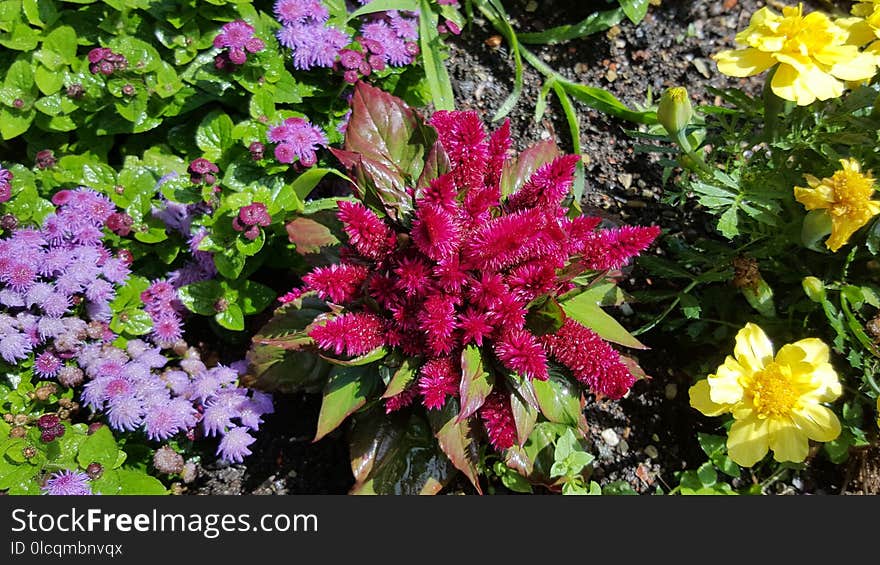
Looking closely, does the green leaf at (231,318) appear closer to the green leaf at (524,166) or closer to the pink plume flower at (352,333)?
the pink plume flower at (352,333)

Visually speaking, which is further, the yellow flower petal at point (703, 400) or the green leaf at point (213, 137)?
the green leaf at point (213, 137)

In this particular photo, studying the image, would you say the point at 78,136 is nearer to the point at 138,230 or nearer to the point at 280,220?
the point at 138,230

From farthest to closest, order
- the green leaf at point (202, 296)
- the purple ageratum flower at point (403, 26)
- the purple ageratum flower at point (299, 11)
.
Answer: the purple ageratum flower at point (403, 26) → the purple ageratum flower at point (299, 11) → the green leaf at point (202, 296)

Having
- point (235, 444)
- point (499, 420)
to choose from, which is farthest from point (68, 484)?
point (499, 420)

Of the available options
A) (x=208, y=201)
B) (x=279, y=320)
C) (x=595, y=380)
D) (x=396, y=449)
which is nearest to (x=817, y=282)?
(x=595, y=380)

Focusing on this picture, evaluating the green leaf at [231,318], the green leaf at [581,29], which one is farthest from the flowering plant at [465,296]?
the green leaf at [581,29]

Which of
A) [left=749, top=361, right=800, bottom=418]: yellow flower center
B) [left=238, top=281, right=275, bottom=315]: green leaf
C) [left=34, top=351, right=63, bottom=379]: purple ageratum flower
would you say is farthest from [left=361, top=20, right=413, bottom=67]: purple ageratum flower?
[left=749, top=361, right=800, bottom=418]: yellow flower center
